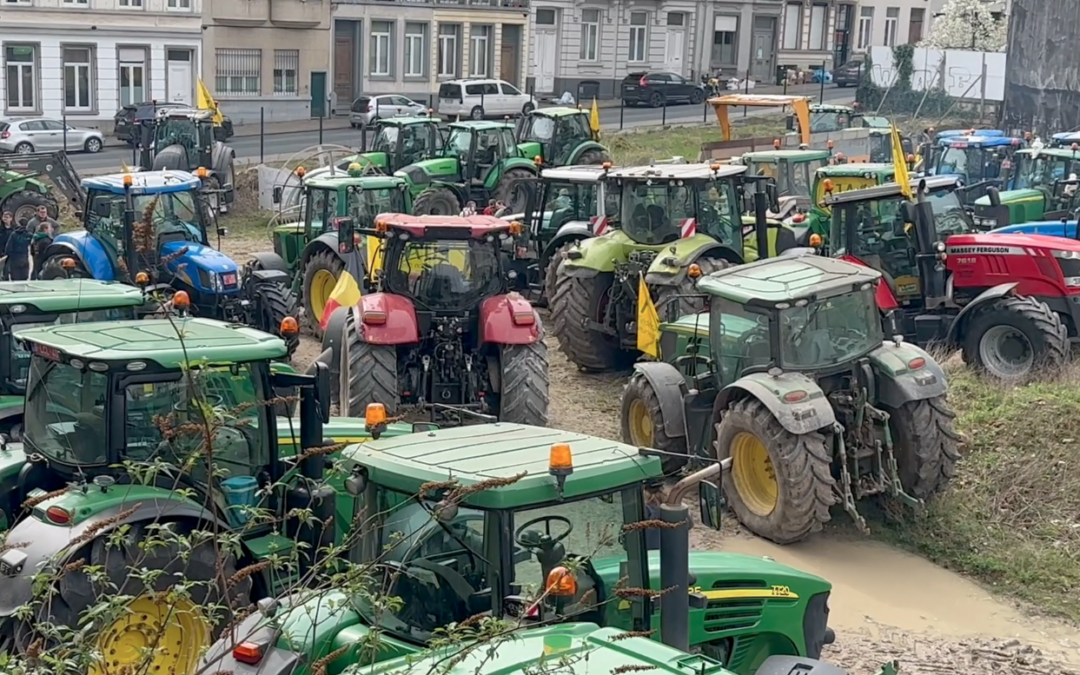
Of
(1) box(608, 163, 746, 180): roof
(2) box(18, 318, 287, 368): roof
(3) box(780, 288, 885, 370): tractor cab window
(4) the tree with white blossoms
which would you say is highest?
(4) the tree with white blossoms

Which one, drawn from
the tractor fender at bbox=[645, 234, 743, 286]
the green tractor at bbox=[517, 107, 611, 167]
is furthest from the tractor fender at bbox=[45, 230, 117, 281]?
the green tractor at bbox=[517, 107, 611, 167]

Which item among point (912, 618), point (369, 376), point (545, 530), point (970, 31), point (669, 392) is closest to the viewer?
point (545, 530)

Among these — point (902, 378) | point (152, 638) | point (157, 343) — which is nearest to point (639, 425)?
point (902, 378)

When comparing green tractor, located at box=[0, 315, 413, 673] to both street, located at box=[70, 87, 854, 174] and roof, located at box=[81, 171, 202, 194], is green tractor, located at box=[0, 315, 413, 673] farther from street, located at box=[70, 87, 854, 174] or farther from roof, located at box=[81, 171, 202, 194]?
street, located at box=[70, 87, 854, 174]

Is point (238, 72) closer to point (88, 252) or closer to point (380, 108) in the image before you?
point (380, 108)

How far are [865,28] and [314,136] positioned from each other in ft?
97.0

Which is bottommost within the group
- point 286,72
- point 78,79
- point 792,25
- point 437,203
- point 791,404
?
point 791,404

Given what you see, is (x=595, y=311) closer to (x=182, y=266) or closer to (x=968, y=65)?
(x=182, y=266)

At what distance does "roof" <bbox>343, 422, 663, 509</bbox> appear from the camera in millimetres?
5727

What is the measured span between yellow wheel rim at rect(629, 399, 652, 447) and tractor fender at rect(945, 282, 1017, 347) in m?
3.84

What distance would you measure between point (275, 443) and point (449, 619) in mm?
2804

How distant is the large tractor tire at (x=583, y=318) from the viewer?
15.1 m

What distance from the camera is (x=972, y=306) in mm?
Answer: 14203

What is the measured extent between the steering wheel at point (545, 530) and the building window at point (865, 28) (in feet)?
183
